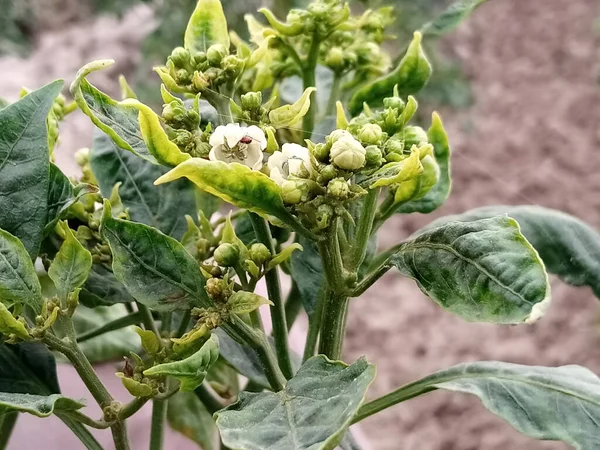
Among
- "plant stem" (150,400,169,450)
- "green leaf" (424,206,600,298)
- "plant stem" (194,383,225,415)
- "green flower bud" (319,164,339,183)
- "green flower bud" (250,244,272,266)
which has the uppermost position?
"green flower bud" (319,164,339,183)

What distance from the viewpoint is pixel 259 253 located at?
360 mm

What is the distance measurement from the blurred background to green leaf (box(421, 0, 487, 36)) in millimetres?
601

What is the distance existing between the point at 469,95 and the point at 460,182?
0.37 meters

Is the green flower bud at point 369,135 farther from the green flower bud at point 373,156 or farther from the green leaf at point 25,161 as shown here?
the green leaf at point 25,161

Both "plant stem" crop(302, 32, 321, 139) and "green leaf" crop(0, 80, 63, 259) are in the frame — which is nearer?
"green leaf" crop(0, 80, 63, 259)

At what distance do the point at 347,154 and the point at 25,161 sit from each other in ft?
0.54

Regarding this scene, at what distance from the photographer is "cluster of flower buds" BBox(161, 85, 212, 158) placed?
35 centimetres

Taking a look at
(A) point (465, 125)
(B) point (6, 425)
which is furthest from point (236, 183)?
(A) point (465, 125)

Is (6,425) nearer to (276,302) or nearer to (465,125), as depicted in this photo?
(276,302)

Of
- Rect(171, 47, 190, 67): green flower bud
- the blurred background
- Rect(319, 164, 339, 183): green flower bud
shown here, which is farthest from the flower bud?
the blurred background

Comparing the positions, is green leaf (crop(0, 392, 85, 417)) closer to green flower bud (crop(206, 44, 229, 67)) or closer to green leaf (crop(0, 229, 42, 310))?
green leaf (crop(0, 229, 42, 310))

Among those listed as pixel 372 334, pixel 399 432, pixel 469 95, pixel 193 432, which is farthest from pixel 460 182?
pixel 193 432

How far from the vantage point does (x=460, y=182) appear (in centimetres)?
201

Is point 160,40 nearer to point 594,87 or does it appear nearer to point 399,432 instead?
point 399,432
